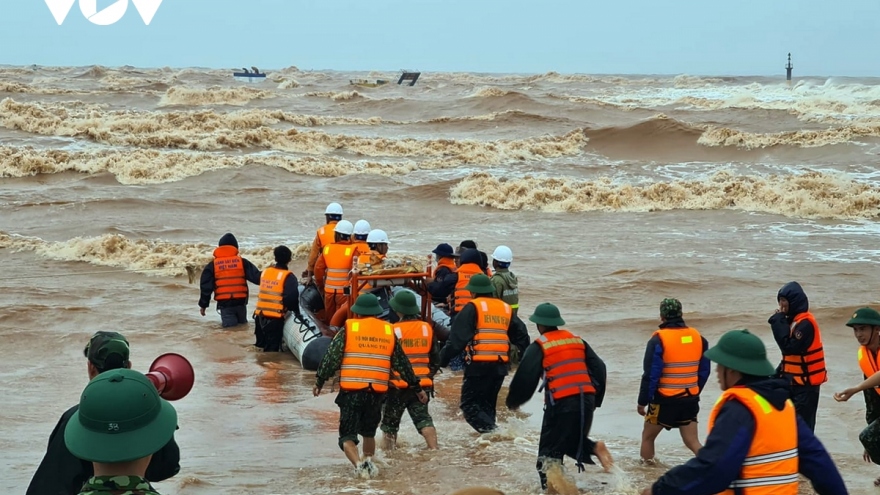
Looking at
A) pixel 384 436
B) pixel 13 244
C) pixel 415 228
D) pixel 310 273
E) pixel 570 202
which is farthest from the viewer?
pixel 570 202

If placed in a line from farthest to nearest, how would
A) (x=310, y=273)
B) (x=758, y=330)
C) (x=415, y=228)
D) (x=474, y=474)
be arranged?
(x=415, y=228), (x=758, y=330), (x=310, y=273), (x=474, y=474)

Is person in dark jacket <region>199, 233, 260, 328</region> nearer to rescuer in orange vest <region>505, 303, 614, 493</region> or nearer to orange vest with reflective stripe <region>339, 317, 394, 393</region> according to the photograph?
orange vest with reflective stripe <region>339, 317, 394, 393</region>

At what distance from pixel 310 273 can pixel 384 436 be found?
166 inches

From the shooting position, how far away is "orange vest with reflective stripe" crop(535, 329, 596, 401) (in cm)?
677

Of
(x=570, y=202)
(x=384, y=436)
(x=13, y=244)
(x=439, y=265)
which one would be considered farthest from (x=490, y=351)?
(x=570, y=202)

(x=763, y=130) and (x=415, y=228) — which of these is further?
(x=763, y=130)

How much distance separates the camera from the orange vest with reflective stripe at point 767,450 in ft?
13.1

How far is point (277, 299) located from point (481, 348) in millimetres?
3917

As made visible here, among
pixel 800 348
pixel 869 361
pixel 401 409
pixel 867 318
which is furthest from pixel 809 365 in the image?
pixel 401 409

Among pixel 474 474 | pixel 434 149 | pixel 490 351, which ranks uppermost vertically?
pixel 434 149

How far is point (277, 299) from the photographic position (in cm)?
1148

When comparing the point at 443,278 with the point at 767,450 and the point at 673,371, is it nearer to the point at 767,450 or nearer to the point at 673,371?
the point at 673,371

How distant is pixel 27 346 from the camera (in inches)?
492

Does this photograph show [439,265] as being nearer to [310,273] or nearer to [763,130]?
[310,273]
